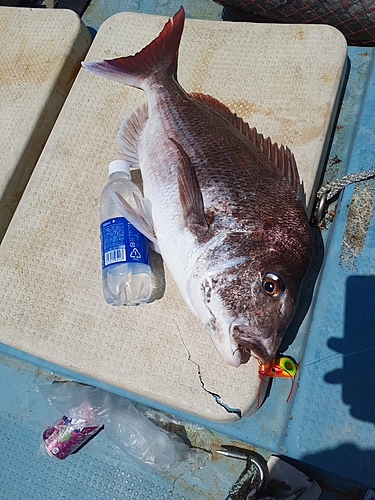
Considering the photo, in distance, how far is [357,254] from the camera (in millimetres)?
1661

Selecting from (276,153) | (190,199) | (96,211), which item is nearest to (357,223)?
(276,153)

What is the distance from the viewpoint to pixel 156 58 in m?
1.72

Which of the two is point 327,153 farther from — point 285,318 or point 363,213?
point 285,318

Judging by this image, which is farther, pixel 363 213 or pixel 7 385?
pixel 7 385

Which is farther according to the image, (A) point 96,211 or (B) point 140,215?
(A) point 96,211

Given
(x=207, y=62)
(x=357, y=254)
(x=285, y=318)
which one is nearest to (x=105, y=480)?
(x=285, y=318)

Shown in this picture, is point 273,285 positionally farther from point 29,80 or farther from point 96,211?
point 29,80

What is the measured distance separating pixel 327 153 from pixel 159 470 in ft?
5.39

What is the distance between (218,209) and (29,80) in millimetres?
1511

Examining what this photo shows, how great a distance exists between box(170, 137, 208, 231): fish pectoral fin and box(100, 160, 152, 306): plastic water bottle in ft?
0.90

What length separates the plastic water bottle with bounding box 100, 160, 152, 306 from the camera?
4.97 ft

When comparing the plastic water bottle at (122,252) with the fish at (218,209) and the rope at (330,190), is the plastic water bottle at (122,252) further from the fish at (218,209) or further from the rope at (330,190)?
the rope at (330,190)

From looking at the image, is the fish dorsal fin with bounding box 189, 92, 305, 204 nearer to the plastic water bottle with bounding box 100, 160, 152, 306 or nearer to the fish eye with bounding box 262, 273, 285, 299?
the fish eye with bounding box 262, 273, 285, 299

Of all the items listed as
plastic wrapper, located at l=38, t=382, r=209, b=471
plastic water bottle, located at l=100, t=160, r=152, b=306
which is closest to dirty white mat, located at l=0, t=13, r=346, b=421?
plastic water bottle, located at l=100, t=160, r=152, b=306
